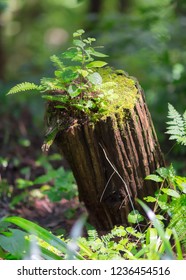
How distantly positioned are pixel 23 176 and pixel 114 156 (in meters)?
1.93

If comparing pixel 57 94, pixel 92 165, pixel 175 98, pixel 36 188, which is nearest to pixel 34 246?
pixel 92 165

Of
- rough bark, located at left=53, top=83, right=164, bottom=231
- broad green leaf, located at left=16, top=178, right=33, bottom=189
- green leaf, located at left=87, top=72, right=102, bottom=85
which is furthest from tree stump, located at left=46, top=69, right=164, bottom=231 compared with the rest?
broad green leaf, located at left=16, top=178, right=33, bottom=189

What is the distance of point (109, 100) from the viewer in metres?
3.22

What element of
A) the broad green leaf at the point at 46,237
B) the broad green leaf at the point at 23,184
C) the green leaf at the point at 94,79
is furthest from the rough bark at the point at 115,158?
the broad green leaf at the point at 23,184

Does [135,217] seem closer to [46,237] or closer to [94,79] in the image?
[46,237]

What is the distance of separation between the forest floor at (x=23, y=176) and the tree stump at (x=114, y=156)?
63cm

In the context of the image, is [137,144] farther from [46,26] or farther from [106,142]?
[46,26]

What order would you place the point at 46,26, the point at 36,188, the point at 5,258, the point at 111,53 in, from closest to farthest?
the point at 5,258 < the point at 36,188 < the point at 111,53 < the point at 46,26

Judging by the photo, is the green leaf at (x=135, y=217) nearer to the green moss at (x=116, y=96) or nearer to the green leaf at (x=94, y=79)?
the green moss at (x=116, y=96)

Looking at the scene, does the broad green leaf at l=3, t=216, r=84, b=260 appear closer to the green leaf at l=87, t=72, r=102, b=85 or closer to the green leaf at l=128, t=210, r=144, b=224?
the green leaf at l=128, t=210, r=144, b=224

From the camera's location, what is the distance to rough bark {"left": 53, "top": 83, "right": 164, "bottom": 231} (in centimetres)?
318

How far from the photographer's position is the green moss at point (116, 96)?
10.4ft

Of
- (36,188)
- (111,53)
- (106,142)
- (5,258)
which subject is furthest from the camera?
(111,53)
